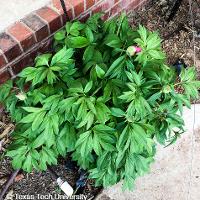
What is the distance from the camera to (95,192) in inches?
89.2

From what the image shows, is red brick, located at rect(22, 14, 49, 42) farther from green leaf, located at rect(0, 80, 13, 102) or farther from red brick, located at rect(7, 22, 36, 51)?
green leaf, located at rect(0, 80, 13, 102)

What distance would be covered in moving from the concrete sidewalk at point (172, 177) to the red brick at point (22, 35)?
1.08 meters

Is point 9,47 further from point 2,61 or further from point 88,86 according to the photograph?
point 88,86

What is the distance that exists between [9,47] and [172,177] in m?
1.39

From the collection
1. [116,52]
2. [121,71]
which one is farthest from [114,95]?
[116,52]

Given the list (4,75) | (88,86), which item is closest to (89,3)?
(4,75)

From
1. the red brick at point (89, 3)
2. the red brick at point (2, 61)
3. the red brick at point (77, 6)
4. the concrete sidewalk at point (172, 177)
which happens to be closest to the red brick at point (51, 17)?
the red brick at point (77, 6)

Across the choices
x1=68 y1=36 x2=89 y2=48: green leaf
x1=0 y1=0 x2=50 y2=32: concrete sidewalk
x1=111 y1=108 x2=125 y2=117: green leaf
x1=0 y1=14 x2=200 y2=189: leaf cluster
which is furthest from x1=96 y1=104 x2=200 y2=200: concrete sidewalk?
x1=0 y1=0 x2=50 y2=32: concrete sidewalk

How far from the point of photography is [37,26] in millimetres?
2020

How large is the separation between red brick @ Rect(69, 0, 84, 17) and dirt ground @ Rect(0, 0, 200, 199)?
0.77 m

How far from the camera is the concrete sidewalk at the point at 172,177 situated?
2271 millimetres

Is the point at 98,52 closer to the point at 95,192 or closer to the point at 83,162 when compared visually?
the point at 83,162

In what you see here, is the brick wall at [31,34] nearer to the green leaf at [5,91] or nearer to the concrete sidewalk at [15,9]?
the concrete sidewalk at [15,9]

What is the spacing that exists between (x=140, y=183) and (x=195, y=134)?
57 centimetres
